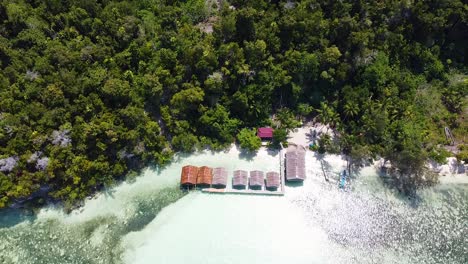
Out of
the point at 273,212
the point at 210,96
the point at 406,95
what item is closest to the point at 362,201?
the point at 273,212

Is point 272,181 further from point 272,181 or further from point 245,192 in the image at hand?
point 245,192

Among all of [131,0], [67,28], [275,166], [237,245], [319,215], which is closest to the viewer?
[237,245]

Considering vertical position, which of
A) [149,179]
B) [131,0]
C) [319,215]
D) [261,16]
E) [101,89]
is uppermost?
[131,0]

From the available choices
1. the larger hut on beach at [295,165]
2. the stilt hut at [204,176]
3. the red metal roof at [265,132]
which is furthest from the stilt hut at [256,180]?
the red metal roof at [265,132]

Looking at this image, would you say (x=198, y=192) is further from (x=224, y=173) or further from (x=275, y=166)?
(x=275, y=166)

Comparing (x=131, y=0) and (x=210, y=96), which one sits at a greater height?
(x=131, y=0)

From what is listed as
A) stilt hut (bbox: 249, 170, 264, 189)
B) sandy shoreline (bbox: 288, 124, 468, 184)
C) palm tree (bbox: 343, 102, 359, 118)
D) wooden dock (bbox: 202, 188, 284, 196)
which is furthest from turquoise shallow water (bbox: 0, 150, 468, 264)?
palm tree (bbox: 343, 102, 359, 118)
